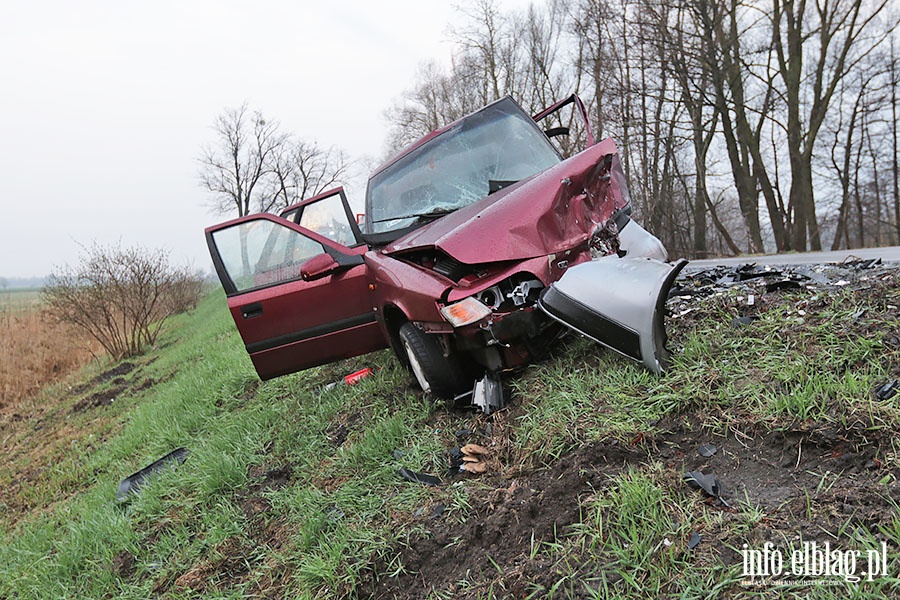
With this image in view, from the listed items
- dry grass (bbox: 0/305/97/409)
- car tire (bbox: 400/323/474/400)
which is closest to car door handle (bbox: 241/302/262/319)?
car tire (bbox: 400/323/474/400)

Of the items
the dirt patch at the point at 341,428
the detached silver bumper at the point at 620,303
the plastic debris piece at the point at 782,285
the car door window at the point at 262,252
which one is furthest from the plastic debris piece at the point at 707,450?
the car door window at the point at 262,252

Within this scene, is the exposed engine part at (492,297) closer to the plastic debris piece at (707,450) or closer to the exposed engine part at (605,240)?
the exposed engine part at (605,240)

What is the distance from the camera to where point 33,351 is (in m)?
16.5

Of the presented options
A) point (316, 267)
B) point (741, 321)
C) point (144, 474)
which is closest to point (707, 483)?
point (741, 321)

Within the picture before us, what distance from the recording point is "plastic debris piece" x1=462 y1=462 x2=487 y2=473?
2785mm

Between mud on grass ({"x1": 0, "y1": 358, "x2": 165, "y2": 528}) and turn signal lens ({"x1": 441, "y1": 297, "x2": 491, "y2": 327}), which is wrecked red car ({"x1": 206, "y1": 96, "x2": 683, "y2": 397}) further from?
mud on grass ({"x1": 0, "y1": 358, "x2": 165, "y2": 528})

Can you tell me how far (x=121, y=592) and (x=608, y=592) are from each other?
2.92m

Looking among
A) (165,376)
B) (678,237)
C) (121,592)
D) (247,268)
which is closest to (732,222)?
(678,237)

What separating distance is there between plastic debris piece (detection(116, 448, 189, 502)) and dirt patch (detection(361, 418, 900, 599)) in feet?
10.3

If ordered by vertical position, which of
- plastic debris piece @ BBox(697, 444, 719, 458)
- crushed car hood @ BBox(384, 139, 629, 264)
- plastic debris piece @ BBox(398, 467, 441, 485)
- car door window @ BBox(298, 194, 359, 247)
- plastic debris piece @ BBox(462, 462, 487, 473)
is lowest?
plastic debris piece @ BBox(398, 467, 441, 485)

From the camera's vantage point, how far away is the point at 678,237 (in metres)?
21.0

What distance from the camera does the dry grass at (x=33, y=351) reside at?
47.6 feet

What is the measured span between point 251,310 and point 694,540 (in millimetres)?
3668

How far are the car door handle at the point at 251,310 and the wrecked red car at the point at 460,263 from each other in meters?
0.02
